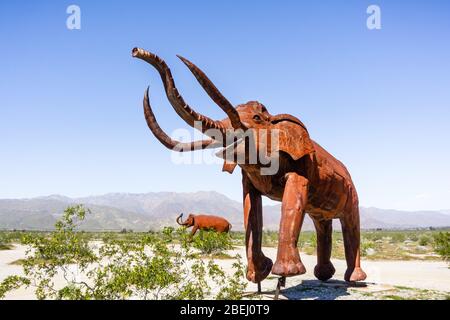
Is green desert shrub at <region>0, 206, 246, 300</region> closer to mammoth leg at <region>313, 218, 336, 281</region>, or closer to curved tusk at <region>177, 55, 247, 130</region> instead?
curved tusk at <region>177, 55, 247, 130</region>

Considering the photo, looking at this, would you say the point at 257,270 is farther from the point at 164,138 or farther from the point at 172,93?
the point at 172,93

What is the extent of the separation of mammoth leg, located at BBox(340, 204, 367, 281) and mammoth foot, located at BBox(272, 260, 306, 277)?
9.93 feet

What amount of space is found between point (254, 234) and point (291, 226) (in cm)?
122

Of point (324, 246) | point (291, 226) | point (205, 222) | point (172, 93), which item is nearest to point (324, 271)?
point (324, 246)

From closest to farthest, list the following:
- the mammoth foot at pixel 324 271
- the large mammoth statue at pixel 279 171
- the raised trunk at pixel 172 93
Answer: the raised trunk at pixel 172 93 → the large mammoth statue at pixel 279 171 → the mammoth foot at pixel 324 271

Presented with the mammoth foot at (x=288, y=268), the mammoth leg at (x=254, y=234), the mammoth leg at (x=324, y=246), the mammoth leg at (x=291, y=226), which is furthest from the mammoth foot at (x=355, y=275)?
the mammoth foot at (x=288, y=268)

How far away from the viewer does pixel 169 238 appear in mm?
6938

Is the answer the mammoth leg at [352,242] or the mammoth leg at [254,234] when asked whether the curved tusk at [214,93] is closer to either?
the mammoth leg at [254,234]

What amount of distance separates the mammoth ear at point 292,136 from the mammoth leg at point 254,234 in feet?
3.75

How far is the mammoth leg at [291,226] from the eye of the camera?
576 cm

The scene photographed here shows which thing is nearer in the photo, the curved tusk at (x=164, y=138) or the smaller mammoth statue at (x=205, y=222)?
the curved tusk at (x=164, y=138)
